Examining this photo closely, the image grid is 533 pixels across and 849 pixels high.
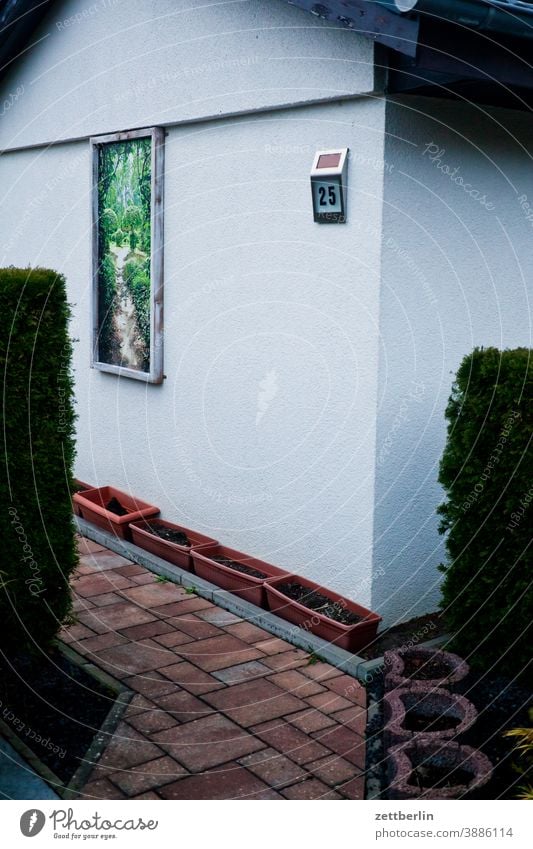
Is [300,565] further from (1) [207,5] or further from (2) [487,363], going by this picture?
(1) [207,5]

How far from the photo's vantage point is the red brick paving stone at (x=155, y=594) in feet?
20.2

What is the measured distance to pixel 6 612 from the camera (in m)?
4.70

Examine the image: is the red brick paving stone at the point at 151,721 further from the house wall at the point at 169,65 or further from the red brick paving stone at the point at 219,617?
the house wall at the point at 169,65

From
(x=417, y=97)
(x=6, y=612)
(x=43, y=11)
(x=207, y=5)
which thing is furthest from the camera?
(x=43, y=11)

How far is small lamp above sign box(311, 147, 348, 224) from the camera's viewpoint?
5.43m

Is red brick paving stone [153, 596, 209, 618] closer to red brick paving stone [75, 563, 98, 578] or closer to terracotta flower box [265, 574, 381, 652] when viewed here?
terracotta flower box [265, 574, 381, 652]

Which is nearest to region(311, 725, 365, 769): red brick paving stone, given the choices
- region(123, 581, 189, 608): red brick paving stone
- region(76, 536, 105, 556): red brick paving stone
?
region(123, 581, 189, 608): red brick paving stone

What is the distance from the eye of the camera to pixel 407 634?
5.62 m

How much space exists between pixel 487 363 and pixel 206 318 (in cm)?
252

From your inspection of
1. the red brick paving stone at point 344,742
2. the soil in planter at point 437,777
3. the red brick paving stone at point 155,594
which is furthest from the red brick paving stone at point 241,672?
the soil in planter at point 437,777

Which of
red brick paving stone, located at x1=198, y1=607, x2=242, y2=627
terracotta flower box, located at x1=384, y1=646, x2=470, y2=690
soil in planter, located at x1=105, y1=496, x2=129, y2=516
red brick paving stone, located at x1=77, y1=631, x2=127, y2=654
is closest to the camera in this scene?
terracotta flower box, located at x1=384, y1=646, x2=470, y2=690

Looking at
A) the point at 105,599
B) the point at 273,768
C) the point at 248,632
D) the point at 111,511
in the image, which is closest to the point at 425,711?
the point at 273,768

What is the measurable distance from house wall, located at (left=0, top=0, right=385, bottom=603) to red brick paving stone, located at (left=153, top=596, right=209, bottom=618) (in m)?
0.53

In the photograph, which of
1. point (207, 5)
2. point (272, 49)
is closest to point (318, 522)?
point (272, 49)
